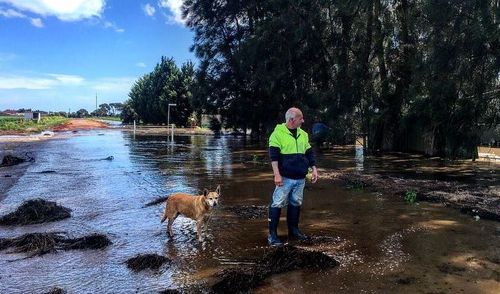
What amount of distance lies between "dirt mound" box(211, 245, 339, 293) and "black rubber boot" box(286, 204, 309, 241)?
3.09 ft

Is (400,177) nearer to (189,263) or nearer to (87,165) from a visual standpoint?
(189,263)

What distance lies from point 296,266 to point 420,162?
14619 mm

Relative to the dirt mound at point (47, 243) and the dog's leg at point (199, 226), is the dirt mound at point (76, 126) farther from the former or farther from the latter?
the dog's leg at point (199, 226)

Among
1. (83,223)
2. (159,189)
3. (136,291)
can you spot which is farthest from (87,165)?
(136,291)

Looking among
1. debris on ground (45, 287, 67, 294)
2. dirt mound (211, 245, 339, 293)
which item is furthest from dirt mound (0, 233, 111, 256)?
dirt mound (211, 245, 339, 293)

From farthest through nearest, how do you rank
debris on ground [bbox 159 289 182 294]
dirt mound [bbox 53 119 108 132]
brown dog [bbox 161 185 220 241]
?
dirt mound [bbox 53 119 108 132], brown dog [bbox 161 185 220 241], debris on ground [bbox 159 289 182 294]

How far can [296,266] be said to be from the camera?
5.96 metres

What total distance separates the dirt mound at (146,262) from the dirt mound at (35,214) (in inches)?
134

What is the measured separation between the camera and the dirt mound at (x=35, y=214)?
8.80 m

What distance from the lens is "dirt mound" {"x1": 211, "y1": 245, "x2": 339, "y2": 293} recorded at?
537 centimetres

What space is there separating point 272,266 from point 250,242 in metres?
1.30

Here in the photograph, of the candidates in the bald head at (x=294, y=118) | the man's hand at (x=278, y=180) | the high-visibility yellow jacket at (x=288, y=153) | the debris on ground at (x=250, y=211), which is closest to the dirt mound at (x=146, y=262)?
the man's hand at (x=278, y=180)

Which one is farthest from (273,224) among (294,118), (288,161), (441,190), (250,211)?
(441,190)

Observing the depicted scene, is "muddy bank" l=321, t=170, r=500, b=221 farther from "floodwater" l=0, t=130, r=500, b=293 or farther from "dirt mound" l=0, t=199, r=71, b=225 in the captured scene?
"dirt mound" l=0, t=199, r=71, b=225
